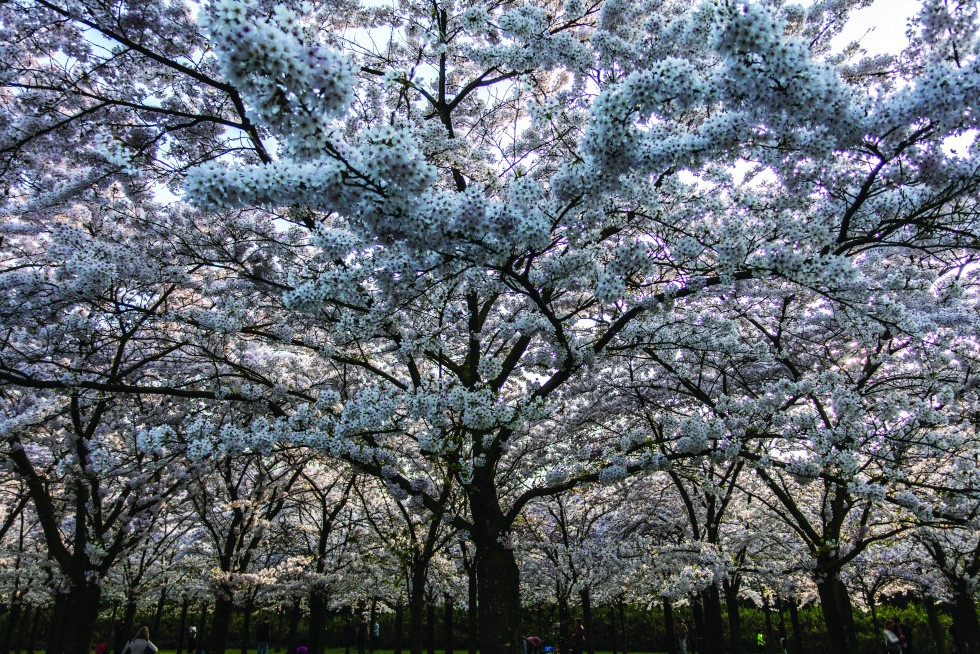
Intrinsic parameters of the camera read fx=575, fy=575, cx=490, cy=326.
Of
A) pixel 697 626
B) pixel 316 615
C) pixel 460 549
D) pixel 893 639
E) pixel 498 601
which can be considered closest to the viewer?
pixel 498 601

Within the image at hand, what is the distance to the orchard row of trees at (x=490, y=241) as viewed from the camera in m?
4.09

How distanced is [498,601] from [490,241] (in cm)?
604

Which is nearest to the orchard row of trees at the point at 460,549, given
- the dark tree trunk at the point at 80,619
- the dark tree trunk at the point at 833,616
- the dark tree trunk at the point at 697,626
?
the dark tree trunk at the point at 697,626

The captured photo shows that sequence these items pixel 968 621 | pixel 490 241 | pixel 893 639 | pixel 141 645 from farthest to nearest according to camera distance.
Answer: pixel 893 639, pixel 968 621, pixel 141 645, pixel 490 241

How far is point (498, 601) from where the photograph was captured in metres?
8.46

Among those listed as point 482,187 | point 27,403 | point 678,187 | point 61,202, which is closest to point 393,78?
point 482,187

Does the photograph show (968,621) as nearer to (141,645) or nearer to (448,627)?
(448,627)

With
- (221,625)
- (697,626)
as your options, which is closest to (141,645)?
(221,625)

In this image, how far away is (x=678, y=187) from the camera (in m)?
7.42

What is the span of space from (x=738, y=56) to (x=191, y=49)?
8.03 meters

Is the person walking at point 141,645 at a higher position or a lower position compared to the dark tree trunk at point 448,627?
higher

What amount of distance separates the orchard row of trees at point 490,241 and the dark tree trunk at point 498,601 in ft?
0.13

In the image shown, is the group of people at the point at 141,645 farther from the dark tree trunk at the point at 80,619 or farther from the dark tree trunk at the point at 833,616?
the dark tree trunk at the point at 833,616

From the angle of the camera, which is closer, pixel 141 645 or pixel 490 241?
pixel 490 241
